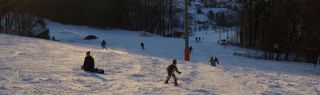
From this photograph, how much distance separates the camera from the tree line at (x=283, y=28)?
60406 millimetres

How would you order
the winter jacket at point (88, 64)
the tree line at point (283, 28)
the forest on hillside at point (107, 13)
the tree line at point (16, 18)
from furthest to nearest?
1. the forest on hillside at point (107, 13)
2. the tree line at point (16, 18)
3. the tree line at point (283, 28)
4. the winter jacket at point (88, 64)

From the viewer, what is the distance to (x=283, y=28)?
7381 cm

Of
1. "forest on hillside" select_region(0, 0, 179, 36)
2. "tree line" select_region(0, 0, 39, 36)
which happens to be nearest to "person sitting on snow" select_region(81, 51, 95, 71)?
"tree line" select_region(0, 0, 39, 36)

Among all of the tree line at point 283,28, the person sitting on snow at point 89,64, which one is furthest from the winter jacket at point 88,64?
the tree line at point 283,28

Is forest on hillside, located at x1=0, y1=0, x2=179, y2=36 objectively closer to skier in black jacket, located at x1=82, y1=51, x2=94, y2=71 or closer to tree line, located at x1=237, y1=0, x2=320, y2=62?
tree line, located at x1=237, y1=0, x2=320, y2=62

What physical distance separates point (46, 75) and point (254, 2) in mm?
70096

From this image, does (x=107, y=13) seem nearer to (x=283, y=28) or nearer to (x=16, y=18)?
(x=16, y=18)

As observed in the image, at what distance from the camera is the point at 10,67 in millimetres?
28469

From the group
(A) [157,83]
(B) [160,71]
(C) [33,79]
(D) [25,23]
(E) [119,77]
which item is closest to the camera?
(C) [33,79]

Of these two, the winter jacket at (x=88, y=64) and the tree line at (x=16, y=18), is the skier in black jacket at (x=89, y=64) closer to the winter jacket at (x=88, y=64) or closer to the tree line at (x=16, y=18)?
the winter jacket at (x=88, y=64)

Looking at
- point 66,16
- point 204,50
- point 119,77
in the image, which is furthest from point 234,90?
point 66,16

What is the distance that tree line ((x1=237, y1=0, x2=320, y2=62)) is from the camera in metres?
60.4

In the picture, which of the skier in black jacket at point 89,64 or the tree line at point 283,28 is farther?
the tree line at point 283,28

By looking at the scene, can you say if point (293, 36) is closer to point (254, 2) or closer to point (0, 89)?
point (254, 2)
